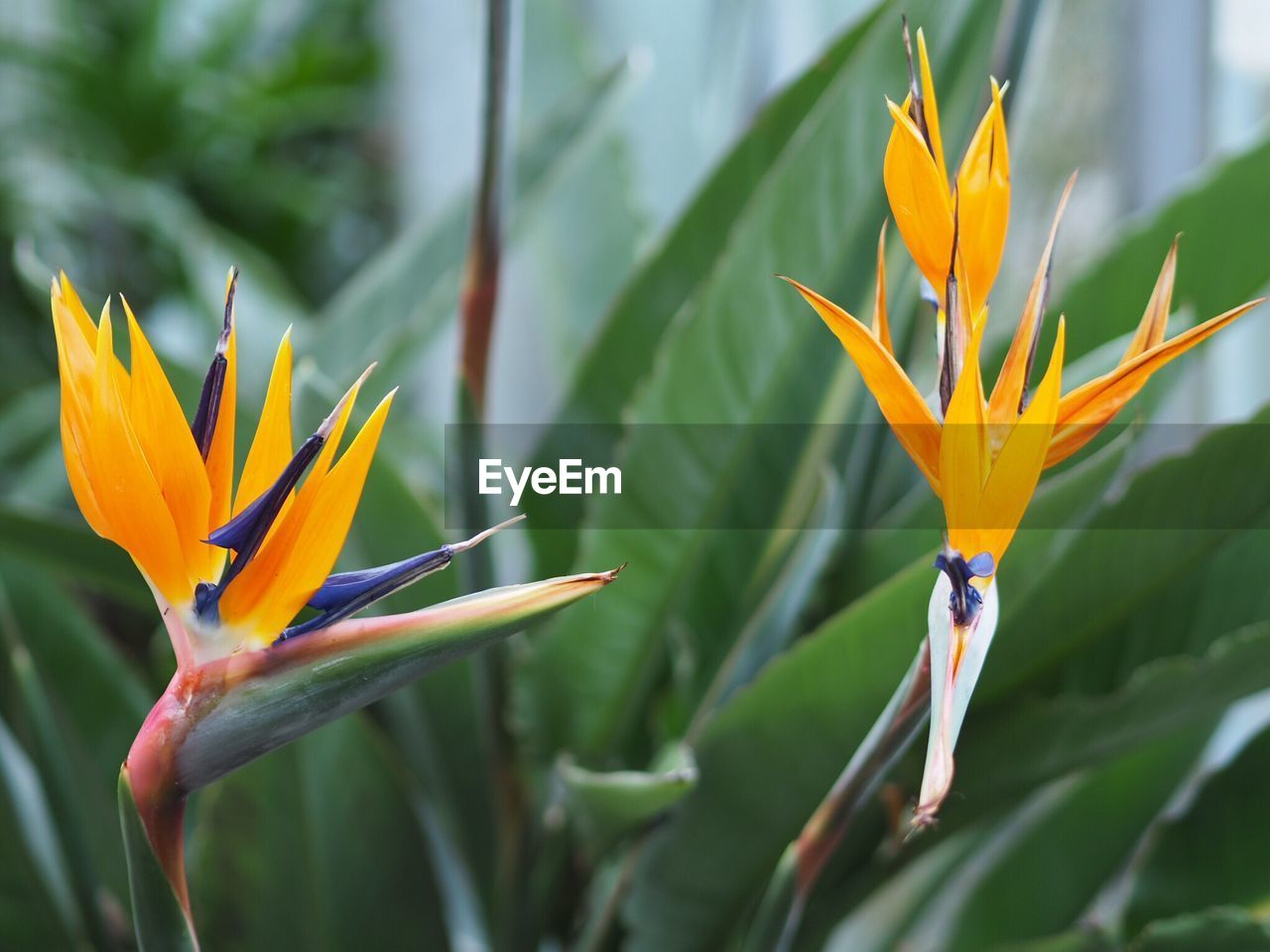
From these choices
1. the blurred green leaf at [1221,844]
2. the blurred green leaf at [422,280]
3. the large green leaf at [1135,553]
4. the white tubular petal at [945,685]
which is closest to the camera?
the white tubular petal at [945,685]

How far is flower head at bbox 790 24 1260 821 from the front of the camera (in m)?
0.13

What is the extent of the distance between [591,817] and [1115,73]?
0.51 metres

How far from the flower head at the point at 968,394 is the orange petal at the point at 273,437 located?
2.9 inches

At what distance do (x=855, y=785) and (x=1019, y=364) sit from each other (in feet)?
0.27

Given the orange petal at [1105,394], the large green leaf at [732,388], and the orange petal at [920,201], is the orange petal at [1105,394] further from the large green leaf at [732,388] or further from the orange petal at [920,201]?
the large green leaf at [732,388]

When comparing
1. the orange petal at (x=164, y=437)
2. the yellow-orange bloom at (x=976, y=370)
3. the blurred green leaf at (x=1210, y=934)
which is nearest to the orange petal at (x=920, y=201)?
the yellow-orange bloom at (x=976, y=370)

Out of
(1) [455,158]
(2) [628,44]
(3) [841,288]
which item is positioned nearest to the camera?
(3) [841,288]

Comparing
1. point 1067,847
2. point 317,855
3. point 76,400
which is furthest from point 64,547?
point 1067,847

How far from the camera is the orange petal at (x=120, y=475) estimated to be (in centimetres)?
14

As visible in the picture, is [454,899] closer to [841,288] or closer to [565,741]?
[565,741]

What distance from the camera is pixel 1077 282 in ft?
1.05

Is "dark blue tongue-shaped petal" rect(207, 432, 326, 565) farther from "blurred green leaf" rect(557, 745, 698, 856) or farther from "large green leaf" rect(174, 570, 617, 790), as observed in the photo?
"blurred green leaf" rect(557, 745, 698, 856)

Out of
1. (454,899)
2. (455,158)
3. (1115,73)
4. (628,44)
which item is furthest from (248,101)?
(454,899)

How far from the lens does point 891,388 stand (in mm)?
134
